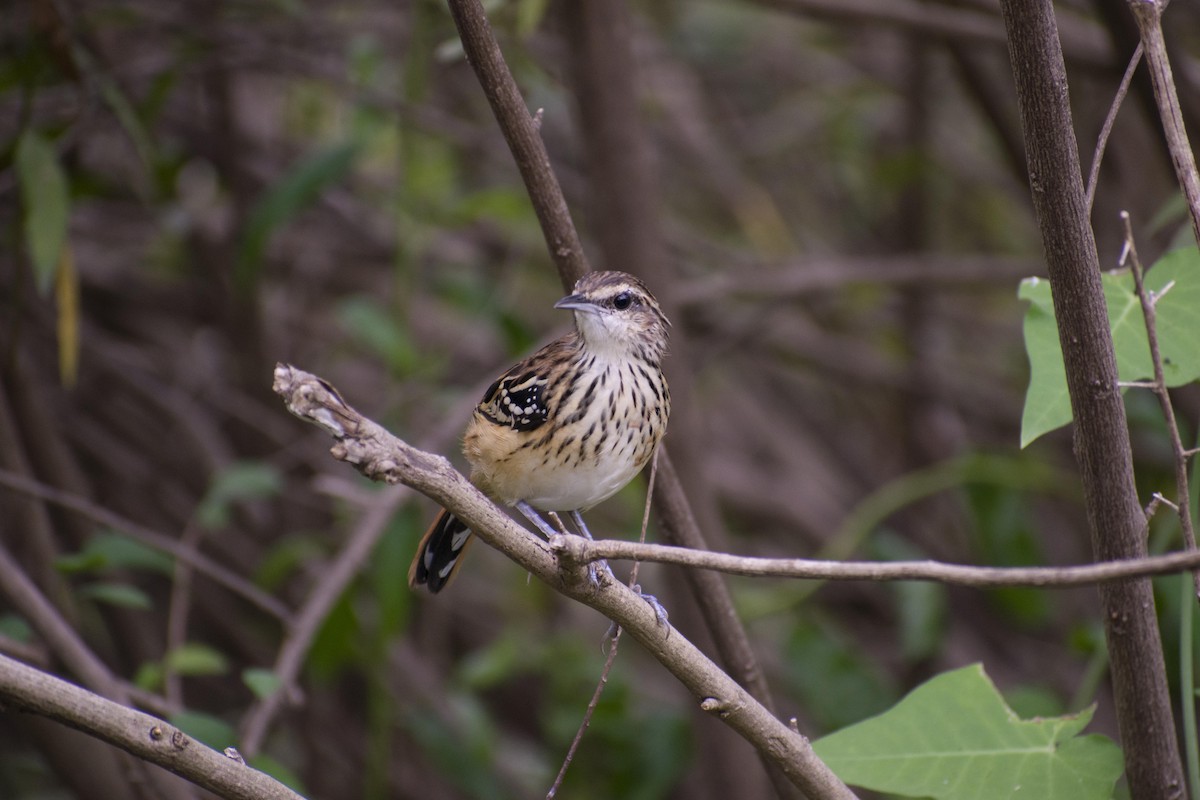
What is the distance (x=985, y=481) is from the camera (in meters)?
5.03

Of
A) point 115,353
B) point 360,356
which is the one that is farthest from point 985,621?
point 115,353

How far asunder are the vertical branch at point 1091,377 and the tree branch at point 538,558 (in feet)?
1.98

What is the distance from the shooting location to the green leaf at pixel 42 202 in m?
3.46

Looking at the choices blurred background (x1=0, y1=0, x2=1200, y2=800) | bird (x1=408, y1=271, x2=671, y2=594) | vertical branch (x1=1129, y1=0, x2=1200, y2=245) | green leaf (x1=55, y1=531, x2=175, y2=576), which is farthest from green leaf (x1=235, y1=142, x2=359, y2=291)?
vertical branch (x1=1129, y1=0, x2=1200, y2=245)

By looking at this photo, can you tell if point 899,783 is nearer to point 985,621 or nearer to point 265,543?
point 265,543

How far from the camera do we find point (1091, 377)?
2.08m

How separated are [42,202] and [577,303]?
1684mm

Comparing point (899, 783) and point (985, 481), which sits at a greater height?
point (985, 481)

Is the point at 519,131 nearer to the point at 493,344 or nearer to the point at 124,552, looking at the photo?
the point at 124,552

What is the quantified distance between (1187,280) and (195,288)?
4.59m

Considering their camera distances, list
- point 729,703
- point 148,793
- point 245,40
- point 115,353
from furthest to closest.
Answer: point 115,353 < point 245,40 < point 148,793 < point 729,703

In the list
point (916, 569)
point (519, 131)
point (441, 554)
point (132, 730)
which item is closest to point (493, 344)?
point (441, 554)

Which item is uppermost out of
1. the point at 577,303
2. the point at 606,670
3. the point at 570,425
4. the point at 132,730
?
the point at 577,303

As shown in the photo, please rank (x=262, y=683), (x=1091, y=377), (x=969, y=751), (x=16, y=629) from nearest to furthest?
(x=1091, y=377), (x=969, y=751), (x=262, y=683), (x=16, y=629)
